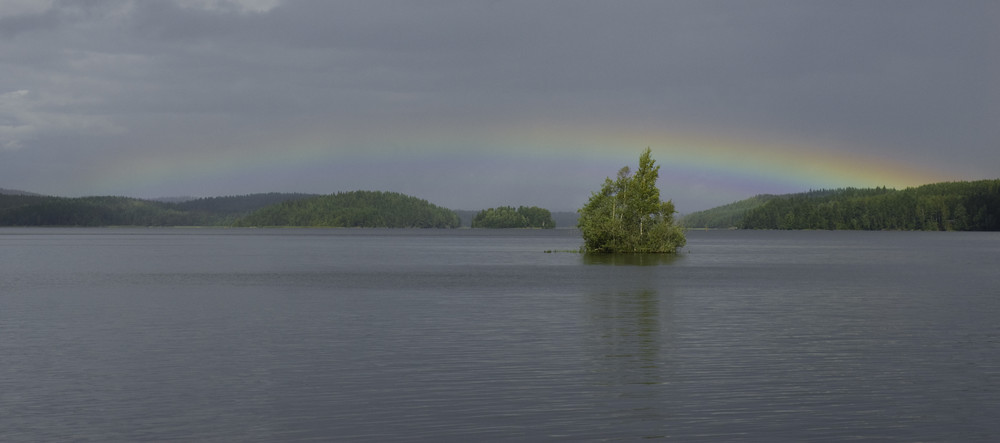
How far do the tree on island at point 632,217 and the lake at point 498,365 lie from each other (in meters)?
51.6

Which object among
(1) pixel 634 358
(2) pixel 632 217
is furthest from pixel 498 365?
(2) pixel 632 217

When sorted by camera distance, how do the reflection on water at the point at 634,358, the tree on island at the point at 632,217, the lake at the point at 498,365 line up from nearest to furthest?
the lake at the point at 498,365 → the reflection on water at the point at 634,358 → the tree on island at the point at 632,217

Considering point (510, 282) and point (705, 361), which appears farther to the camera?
point (510, 282)

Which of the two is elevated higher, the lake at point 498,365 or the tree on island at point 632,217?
the tree on island at point 632,217

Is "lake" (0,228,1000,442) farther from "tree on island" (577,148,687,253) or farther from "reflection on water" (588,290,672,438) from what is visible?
"tree on island" (577,148,687,253)

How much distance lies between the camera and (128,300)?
49.1 meters

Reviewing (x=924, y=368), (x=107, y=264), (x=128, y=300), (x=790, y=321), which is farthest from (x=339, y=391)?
(x=107, y=264)

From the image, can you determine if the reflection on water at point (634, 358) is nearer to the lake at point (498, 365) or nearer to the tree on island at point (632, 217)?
the lake at point (498, 365)

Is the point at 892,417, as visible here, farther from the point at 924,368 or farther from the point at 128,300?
the point at 128,300

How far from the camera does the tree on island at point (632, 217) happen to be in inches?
4208

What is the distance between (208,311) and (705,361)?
976 inches

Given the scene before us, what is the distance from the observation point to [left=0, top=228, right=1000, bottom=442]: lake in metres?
18.1

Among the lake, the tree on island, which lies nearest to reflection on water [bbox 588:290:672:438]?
the lake

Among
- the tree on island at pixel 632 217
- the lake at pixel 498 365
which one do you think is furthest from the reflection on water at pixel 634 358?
the tree on island at pixel 632 217
